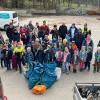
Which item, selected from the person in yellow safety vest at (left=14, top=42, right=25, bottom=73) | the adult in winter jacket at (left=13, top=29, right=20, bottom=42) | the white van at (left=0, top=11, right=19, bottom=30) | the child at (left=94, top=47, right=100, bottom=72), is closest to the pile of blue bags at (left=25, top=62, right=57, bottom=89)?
the person in yellow safety vest at (left=14, top=42, right=25, bottom=73)

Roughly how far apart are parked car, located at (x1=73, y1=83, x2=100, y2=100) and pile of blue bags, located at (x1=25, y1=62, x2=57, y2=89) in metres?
2.46

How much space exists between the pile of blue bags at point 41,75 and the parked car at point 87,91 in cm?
246

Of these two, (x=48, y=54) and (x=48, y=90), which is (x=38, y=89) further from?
(x=48, y=54)

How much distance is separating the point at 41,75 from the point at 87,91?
9.30 ft

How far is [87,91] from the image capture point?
12992 millimetres

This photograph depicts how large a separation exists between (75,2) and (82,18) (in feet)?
11.1

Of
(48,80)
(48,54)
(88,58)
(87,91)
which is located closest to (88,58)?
(88,58)

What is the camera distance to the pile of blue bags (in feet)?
49.7

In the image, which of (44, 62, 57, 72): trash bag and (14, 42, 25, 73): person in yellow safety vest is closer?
(44, 62, 57, 72): trash bag

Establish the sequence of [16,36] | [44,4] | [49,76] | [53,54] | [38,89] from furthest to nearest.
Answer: [44,4] < [16,36] < [53,54] < [49,76] < [38,89]

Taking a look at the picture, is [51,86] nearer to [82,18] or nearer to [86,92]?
[86,92]

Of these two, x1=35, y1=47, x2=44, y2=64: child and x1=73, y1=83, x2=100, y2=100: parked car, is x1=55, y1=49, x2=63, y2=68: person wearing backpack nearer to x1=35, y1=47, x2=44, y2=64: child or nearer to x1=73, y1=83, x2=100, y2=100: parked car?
x1=35, y1=47, x2=44, y2=64: child

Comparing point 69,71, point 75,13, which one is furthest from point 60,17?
point 69,71

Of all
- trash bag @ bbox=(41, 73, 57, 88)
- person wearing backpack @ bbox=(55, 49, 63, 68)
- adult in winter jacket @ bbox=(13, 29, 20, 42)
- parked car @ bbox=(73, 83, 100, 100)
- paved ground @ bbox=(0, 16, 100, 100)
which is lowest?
paved ground @ bbox=(0, 16, 100, 100)
